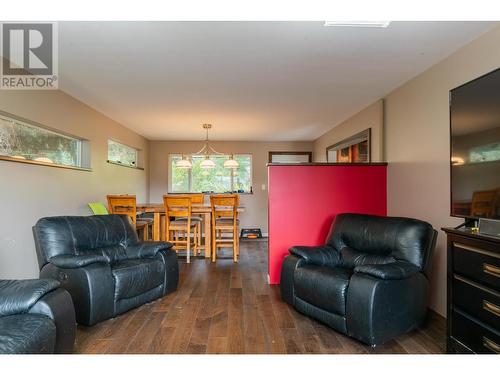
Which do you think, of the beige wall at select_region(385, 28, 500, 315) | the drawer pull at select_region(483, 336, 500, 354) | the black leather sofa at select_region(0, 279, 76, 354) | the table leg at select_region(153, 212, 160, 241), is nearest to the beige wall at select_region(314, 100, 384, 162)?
the beige wall at select_region(385, 28, 500, 315)

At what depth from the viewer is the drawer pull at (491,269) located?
1.59 meters

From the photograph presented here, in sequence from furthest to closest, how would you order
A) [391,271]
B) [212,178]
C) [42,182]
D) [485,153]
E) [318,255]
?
[212,178] → [42,182] → [318,255] → [391,271] → [485,153]

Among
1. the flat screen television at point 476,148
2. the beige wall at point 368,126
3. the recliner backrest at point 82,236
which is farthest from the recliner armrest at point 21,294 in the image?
the beige wall at point 368,126

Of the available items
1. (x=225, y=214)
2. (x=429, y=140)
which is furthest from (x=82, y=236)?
(x=429, y=140)

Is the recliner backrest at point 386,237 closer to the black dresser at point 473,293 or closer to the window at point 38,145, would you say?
the black dresser at point 473,293

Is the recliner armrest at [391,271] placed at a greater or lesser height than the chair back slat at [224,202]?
lesser

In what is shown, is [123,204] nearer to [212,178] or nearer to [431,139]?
[212,178]

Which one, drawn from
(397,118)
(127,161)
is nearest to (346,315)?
(397,118)

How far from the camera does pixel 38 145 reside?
3379mm

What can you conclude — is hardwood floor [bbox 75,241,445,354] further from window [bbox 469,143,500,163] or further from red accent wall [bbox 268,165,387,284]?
window [bbox 469,143,500,163]

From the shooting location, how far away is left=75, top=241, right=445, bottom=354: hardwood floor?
2.12 meters

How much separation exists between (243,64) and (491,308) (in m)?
2.64

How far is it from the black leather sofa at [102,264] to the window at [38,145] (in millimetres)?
920

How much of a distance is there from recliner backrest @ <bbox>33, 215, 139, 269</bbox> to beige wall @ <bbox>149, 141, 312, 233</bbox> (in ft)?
12.9
